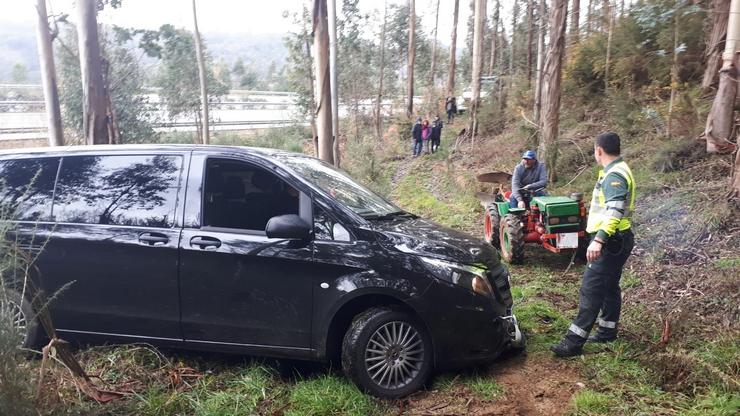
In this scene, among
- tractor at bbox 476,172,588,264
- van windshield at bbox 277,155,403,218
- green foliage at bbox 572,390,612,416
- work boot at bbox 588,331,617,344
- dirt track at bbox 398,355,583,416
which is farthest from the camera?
tractor at bbox 476,172,588,264

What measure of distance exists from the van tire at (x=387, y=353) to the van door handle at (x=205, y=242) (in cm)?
122

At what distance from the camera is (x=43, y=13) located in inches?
560

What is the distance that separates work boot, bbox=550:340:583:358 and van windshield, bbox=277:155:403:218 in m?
1.81

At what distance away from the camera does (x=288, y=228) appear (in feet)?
12.6

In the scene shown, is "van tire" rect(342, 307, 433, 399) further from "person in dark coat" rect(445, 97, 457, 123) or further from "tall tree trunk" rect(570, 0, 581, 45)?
"person in dark coat" rect(445, 97, 457, 123)

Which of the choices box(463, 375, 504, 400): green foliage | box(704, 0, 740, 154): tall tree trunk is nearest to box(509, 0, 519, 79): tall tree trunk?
box(704, 0, 740, 154): tall tree trunk

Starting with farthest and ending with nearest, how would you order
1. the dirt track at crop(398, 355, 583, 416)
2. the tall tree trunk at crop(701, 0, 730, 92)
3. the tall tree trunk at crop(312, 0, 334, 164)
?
the tall tree trunk at crop(312, 0, 334, 164), the tall tree trunk at crop(701, 0, 730, 92), the dirt track at crop(398, 355, 583, 416)

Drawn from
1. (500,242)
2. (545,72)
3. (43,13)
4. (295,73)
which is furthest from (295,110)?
(500,242)

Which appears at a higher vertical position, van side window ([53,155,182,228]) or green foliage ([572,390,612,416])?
van side window ([53,155,182,228])

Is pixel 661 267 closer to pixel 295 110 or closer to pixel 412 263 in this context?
pixel 412 263

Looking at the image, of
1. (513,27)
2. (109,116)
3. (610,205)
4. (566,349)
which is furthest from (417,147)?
(566,349)

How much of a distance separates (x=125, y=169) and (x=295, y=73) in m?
31.0

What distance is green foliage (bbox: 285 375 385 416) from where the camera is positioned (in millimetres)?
3639

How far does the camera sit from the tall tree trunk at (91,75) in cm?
1045
